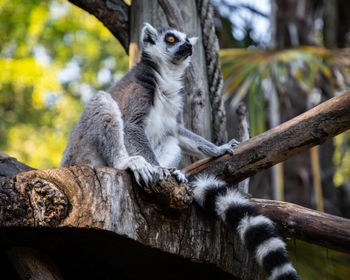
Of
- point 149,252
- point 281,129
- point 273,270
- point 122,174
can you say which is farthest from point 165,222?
point 281,129

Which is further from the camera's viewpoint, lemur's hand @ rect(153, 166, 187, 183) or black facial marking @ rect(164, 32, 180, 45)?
black facial marking @ rect(164, 32, 180, 45)

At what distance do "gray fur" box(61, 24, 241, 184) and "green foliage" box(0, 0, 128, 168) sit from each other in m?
4.96

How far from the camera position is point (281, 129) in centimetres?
275

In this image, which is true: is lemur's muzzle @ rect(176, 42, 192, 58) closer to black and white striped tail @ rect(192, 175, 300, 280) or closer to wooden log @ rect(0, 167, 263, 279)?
black and white striped tail @ rect(192, 175, 300, 280)

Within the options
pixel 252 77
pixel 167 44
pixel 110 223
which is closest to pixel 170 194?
pixel 110 223

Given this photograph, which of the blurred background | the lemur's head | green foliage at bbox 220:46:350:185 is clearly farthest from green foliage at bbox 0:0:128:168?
the lemur's head

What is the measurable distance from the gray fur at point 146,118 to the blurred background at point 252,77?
884 mm

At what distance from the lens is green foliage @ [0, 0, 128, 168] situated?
27.8 feet

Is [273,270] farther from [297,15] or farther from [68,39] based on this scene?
[68,39]

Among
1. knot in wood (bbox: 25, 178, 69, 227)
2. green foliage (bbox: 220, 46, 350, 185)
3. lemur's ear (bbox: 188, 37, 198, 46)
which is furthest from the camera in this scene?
green foliage (bbox: 220, 46, 350, 185)

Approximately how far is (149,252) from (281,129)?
45.1 inches

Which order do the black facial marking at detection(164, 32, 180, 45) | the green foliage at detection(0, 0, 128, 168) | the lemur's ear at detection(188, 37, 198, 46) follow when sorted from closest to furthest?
the lemur's ear at detection(188, 37, 198, 46) → the black facial marking at detection(164, 32, 180, 45) → the green foliage at detection(0, 0, 128, 168)

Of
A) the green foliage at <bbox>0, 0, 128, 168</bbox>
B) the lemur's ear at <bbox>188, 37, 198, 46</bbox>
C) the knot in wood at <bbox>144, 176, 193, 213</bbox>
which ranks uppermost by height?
the green foliage at <bbox>0, 0, 128, 168</bbox>

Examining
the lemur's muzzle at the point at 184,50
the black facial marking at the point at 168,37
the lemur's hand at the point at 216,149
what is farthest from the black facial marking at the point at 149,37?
the lemur's hand at the point at 216,149
